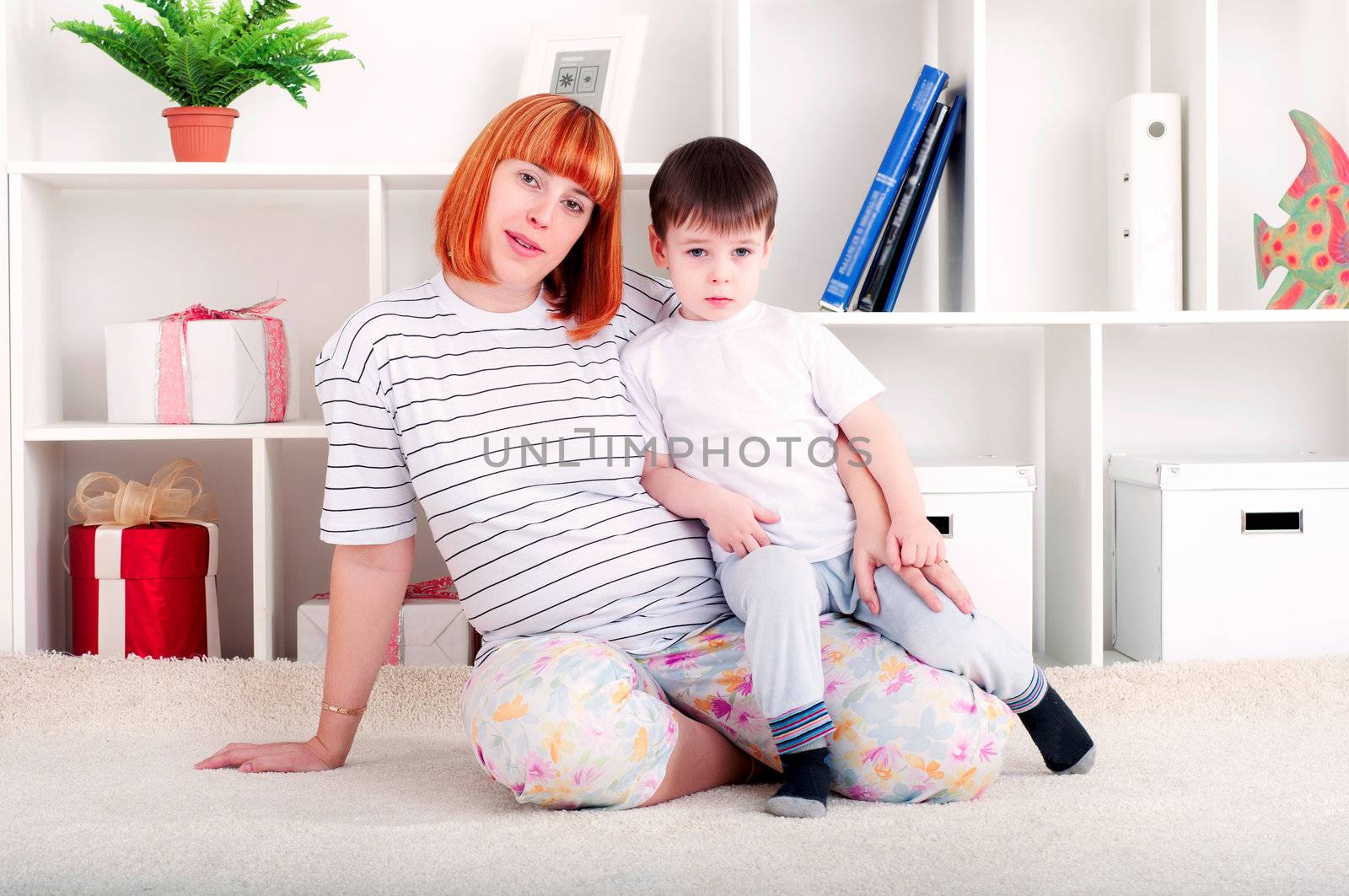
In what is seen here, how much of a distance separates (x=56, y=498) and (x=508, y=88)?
0.91 meters

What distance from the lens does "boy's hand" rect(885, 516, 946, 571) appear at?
1064mm

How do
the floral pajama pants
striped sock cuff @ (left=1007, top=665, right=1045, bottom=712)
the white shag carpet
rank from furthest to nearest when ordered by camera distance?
striped sock cuff @ (left=1007, top=665, right=1045, bottom=712) < the floral pajama pants < the white shag carpet

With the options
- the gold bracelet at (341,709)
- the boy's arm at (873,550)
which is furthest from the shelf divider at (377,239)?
the boy's arm at (873,550)

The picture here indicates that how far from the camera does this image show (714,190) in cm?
112

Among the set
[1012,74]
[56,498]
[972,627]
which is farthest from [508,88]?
[972,627]

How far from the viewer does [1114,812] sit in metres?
0.96

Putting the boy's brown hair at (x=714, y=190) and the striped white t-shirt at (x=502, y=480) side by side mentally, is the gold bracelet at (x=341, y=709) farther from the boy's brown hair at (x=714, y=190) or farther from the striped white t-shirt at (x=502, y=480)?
the boy's brown hair at (x=714, y=190)

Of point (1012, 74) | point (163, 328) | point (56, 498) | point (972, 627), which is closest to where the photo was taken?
point (972, 627)

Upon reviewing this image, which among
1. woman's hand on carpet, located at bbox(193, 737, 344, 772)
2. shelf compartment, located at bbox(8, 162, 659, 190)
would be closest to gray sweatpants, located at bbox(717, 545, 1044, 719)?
woman's hand on carpet, located at bbox(193, 737, 344, 772)

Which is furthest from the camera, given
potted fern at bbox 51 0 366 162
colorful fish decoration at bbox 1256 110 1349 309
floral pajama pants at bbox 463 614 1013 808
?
colorful fish decoration at bbox 1256 110 1349 309

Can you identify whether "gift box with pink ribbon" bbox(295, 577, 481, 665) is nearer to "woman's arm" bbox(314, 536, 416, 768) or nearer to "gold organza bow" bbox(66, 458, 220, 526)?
"gold organza bow" bbox(66, 458, 220, 526)

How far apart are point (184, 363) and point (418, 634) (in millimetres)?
475

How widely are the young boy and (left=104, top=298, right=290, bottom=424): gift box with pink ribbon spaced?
60 centimetres

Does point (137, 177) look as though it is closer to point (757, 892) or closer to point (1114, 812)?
point (757, 892)
